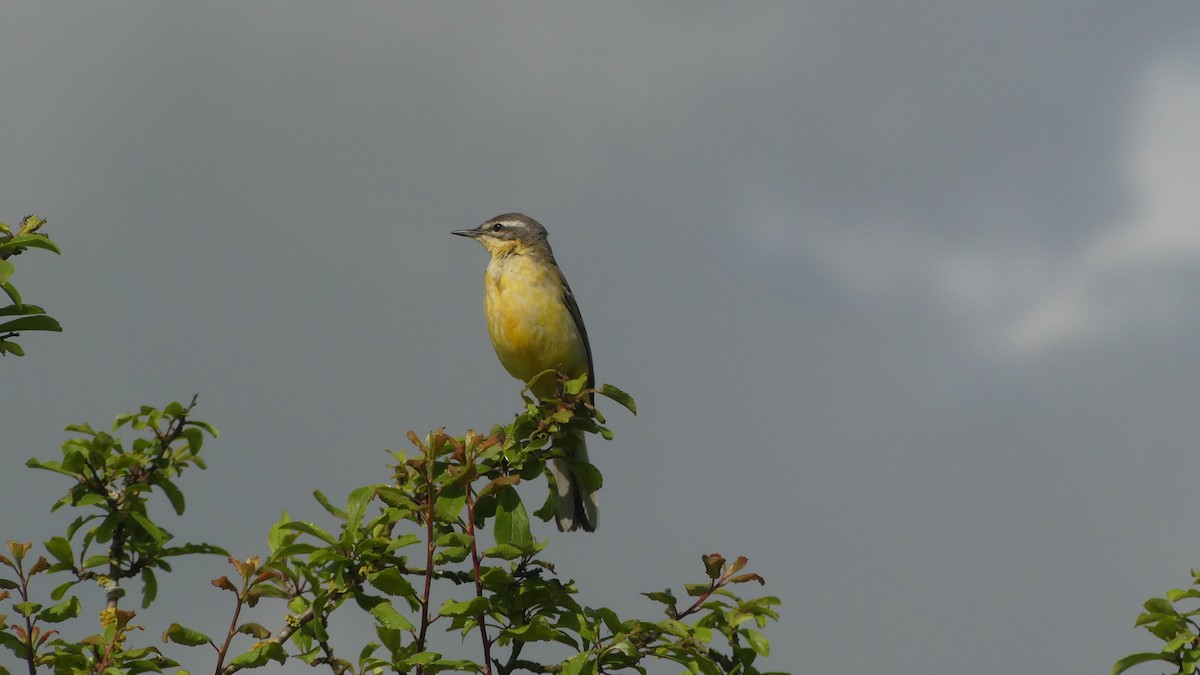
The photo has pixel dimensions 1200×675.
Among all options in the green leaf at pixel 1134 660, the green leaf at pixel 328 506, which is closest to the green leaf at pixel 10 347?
the green leaf at pixel 328 506

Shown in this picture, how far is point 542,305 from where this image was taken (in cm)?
998

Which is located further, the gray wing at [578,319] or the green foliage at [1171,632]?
the gray wing at [578,319]

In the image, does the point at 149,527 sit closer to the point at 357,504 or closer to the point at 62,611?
the point at 62,611

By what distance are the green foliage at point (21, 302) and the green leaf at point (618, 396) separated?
2845mm

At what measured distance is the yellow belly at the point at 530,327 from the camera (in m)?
9.85

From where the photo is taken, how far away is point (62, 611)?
587 centimetres

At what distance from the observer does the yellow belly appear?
9.85 meters

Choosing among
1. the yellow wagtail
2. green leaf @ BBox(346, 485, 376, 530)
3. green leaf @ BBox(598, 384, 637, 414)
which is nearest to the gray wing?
the yellow wagtail

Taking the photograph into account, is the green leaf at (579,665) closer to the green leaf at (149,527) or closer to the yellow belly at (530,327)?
the green leaf at (149,527)

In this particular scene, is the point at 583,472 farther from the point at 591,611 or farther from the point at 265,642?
the point at 265,642

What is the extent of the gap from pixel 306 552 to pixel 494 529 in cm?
89

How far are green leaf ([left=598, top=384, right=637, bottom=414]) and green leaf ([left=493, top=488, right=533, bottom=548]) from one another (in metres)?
0.80

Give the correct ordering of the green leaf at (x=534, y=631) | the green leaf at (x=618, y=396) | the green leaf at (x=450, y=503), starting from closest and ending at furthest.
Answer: the green leaf at (x=534, y=631) → the green leaf at (x=450, y=503) → the green leaf at (x=618, y=396)

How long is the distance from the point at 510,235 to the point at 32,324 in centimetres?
570
